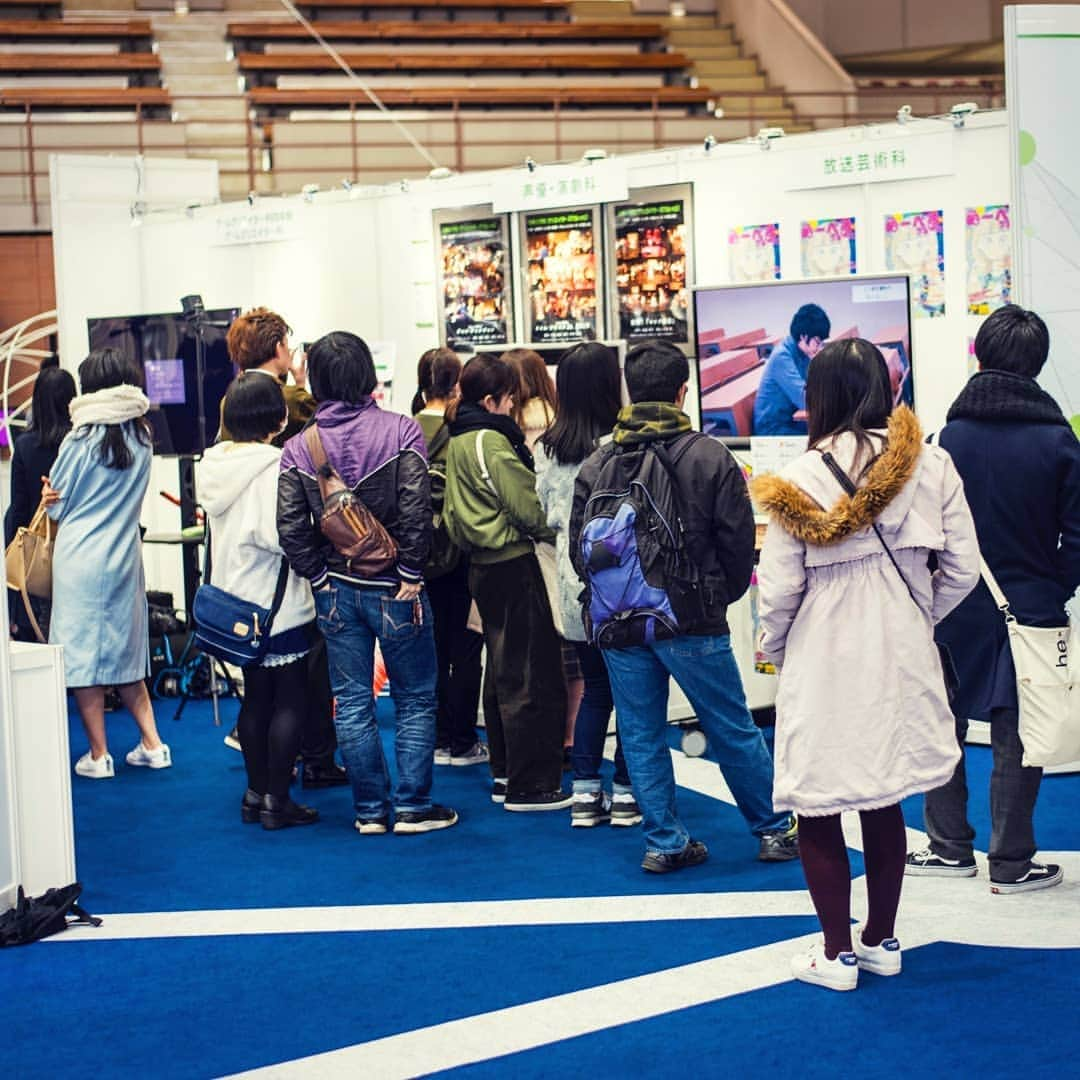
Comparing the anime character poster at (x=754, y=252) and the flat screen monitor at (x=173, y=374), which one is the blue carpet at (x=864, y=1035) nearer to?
the anime character poster at (x=754, y=252)

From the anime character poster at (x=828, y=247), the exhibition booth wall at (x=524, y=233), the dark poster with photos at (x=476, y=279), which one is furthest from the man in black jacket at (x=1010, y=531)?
the dark poster with photos at (x=476, y=279)

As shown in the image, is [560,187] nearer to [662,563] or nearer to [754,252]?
[754,252]

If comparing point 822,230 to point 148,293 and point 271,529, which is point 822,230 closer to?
point 271,529

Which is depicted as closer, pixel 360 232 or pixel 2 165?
pixel 360 232

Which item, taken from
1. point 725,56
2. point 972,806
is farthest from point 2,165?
point 972,806

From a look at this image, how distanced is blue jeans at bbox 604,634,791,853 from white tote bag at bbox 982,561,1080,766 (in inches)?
25.8

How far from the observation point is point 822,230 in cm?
595

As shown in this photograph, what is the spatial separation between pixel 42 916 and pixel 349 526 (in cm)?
128

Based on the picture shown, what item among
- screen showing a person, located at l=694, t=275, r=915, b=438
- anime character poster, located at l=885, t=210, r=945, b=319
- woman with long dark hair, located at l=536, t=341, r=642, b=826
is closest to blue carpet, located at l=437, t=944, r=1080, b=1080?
woman with long dark hair, located at l=536, t=341, r=642, b=826

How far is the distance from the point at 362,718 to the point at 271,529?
615mm

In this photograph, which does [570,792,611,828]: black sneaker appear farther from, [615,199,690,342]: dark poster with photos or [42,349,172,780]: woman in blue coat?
[615,199,690,342]: dark poster with photos

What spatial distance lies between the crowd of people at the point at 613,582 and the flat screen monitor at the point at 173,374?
138cm

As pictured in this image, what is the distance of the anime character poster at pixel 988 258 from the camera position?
547cm

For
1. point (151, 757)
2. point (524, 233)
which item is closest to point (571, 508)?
point (151, 757)
